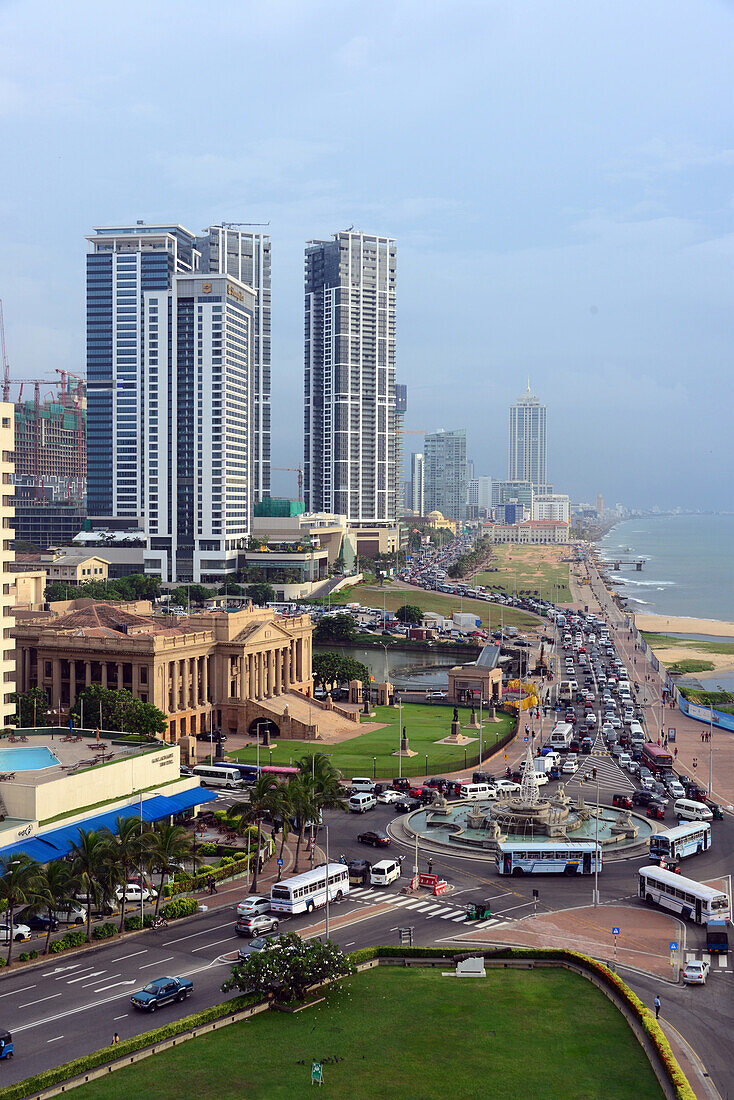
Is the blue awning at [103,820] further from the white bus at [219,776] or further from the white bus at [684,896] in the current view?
the white bus at [684,896]

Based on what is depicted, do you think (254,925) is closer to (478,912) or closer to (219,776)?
(478,912)

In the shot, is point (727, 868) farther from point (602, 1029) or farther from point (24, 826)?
point (24, 826)

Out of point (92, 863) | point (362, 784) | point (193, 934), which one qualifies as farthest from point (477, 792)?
point (92, 863)

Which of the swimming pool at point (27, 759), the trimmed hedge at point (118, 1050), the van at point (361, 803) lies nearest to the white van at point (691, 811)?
the van at point (361, 803)

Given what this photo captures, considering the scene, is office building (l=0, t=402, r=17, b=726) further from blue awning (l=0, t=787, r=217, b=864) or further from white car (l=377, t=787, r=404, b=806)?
white car (l=377, t=787, r=404, b=806)

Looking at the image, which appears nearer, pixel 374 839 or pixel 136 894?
pixel 136 894

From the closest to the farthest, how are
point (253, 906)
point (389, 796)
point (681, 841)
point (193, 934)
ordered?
1. point (193, 934)
2. point (253, 906)
3. point (681, 841)
4. point (389, 796)

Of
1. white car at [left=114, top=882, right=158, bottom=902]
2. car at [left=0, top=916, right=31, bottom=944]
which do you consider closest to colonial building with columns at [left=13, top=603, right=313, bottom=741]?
white car at [left=114, top=882, right=158, bottom=902]
